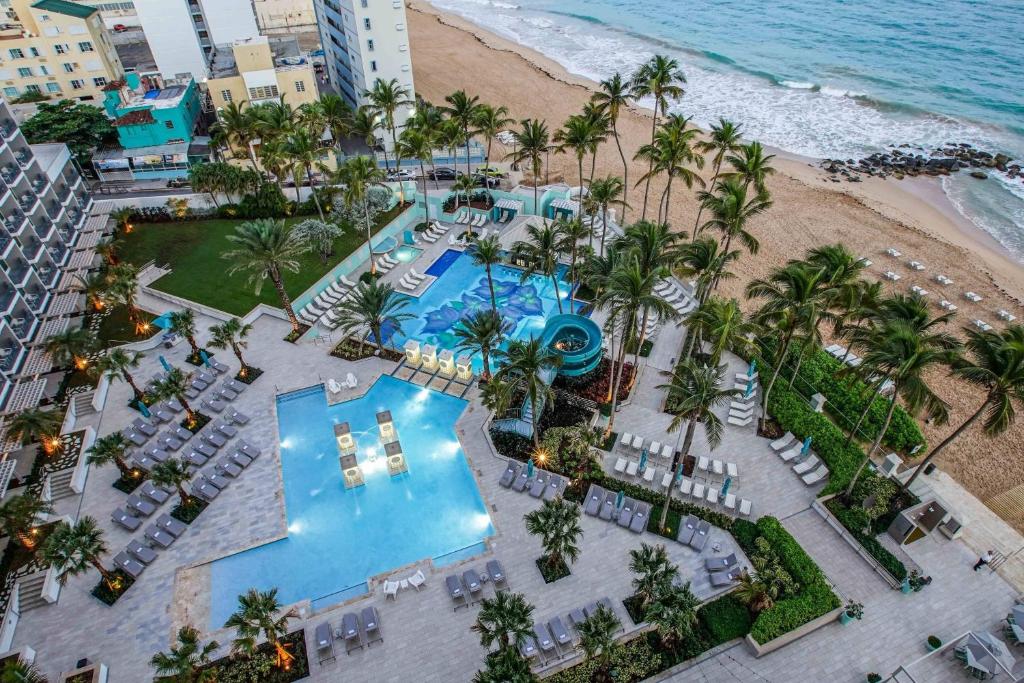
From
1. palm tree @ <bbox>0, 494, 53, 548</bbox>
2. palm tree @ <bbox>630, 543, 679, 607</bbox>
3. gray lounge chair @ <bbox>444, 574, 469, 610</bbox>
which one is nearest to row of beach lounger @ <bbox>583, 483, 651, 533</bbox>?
palm tree @ <bbox>630, 543, 679, 607</bbox>

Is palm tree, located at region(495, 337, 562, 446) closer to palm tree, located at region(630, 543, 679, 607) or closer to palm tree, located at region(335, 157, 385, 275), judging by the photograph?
palm tree, located at region(630, 543, 679, 607)

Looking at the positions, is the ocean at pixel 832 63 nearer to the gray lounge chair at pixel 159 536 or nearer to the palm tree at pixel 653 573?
the palm tree at pixel 653 573

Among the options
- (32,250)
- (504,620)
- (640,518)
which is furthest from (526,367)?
(32,250)

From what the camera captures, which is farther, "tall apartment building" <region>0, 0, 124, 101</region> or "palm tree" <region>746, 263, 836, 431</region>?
"tall apartment building" <region>0, 0, 124, 101</region>

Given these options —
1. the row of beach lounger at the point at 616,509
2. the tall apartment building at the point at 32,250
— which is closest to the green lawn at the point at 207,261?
the tall apartment building at the point at 32,250

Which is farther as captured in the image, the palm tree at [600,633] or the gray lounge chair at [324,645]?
the gray lounge chair at [324,645]

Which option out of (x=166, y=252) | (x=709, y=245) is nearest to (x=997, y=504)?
(x=709, y=245)

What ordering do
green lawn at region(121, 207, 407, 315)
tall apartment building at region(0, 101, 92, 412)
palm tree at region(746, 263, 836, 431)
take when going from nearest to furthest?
palm tree at region(746, 263, 836, 431)
tall apartment building at region(0, 101, 92, 412)
green lawn at region(121, 207, 407, 315)
